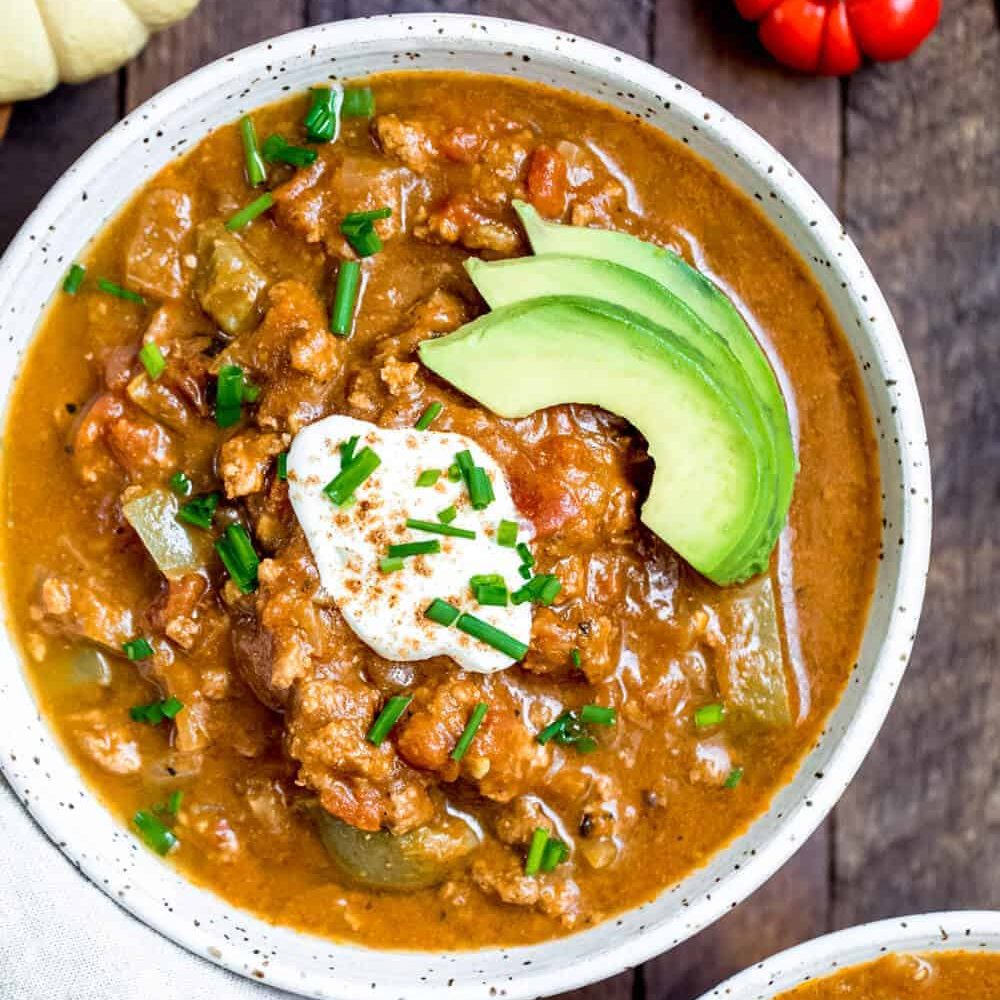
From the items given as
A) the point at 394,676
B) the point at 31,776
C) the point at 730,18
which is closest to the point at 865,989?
the point at 394,676

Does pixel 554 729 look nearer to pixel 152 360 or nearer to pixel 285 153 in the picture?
pixel 152 360

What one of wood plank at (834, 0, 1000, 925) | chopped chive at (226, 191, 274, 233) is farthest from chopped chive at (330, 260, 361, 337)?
wood plank at (834, 0, 1000, 925)

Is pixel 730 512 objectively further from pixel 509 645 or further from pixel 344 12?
pixel 344 12

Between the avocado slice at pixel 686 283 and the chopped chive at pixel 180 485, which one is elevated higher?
the avocado slice at pixel 686 283

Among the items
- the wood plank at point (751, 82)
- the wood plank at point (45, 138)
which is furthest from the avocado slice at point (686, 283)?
the wood plank at point (45, 138)

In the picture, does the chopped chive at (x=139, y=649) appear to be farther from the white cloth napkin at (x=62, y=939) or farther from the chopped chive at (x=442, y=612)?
the chopped chive at (x=442, y=612)

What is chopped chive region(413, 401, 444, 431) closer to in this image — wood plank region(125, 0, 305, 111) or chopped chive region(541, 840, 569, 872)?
chopped chive region(541, 840, 569, 872)

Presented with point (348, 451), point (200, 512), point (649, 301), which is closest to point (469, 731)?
point (348, 451)
